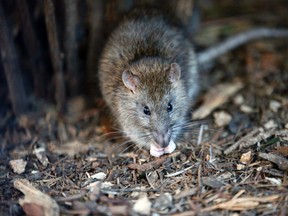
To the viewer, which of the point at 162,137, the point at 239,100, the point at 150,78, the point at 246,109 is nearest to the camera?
the point at 162,137

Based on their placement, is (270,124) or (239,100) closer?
(270,124)

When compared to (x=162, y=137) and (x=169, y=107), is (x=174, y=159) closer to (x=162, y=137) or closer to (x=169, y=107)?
(x=162, y=137)

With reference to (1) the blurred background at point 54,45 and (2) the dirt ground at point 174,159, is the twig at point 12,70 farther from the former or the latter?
(2) the dirt ground at point 174,159

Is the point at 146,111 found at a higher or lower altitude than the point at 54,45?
lower

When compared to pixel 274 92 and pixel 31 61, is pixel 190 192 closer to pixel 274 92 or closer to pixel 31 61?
pixel 274 92

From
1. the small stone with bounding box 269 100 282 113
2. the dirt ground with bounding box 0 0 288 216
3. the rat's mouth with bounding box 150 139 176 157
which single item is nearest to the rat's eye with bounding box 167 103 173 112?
the rat's mouth with bounding box 150 139 176 157

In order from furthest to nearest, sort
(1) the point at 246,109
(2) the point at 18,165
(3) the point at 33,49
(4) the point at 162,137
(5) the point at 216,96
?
(5) the point at 216,96, (1) the point at 246,109, (3) the point at 33,49, (2) the point at 18,165, (4) the point at 162,137

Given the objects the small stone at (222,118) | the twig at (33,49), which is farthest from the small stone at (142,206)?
the twig at (33,49)

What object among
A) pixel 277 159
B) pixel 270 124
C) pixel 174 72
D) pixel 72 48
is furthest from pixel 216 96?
pixel 72 48
